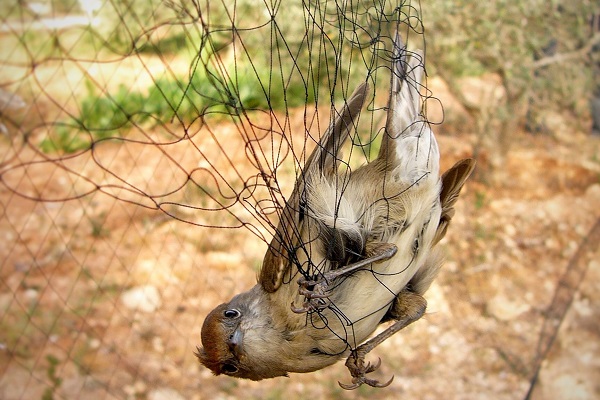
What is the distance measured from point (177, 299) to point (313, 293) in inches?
125

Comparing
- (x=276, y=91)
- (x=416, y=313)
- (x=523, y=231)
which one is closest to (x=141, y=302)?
(x=276, y=91)

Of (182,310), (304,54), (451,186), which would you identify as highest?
(451,186)

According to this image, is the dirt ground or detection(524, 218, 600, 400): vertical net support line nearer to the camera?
the dirt ground

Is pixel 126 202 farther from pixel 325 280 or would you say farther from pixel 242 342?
pixel 325 280

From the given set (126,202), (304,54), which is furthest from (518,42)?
(126,202)

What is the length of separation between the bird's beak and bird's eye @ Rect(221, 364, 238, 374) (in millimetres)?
69

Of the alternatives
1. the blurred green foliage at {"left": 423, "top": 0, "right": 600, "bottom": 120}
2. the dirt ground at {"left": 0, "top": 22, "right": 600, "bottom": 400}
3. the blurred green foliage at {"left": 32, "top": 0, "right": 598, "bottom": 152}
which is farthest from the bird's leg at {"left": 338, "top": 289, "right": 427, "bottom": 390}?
the blurred green foliage at {"left": 423, "top": 0, "right": 600, "bottom": 120}

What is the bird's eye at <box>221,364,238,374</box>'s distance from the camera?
271cm

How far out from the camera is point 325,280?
7.61 feet

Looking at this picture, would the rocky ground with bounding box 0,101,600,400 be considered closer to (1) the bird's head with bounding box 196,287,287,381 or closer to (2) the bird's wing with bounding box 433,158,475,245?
(1) the bird's head with bounding box 196,287,287,381

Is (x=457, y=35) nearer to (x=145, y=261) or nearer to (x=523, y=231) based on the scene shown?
(x=523, y=231)

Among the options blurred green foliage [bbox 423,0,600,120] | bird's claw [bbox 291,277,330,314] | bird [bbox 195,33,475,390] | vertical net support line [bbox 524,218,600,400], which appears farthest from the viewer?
blurred green foliage [bbox 423,0,600,120]

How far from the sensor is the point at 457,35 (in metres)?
5.72

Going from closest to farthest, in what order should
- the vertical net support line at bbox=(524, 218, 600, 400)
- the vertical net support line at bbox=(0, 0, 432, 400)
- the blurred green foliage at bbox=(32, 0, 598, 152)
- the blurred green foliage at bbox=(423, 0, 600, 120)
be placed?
the vertical net support line at bbox=(0, 0, 432, 400) → the blurred green foliage at bbox=(32, 0, 598, 152) → the vertical net support line at bbox=(524, 218, 600, 400) → the blurred green foliage at bbox=(423, 0, 600, 120)
